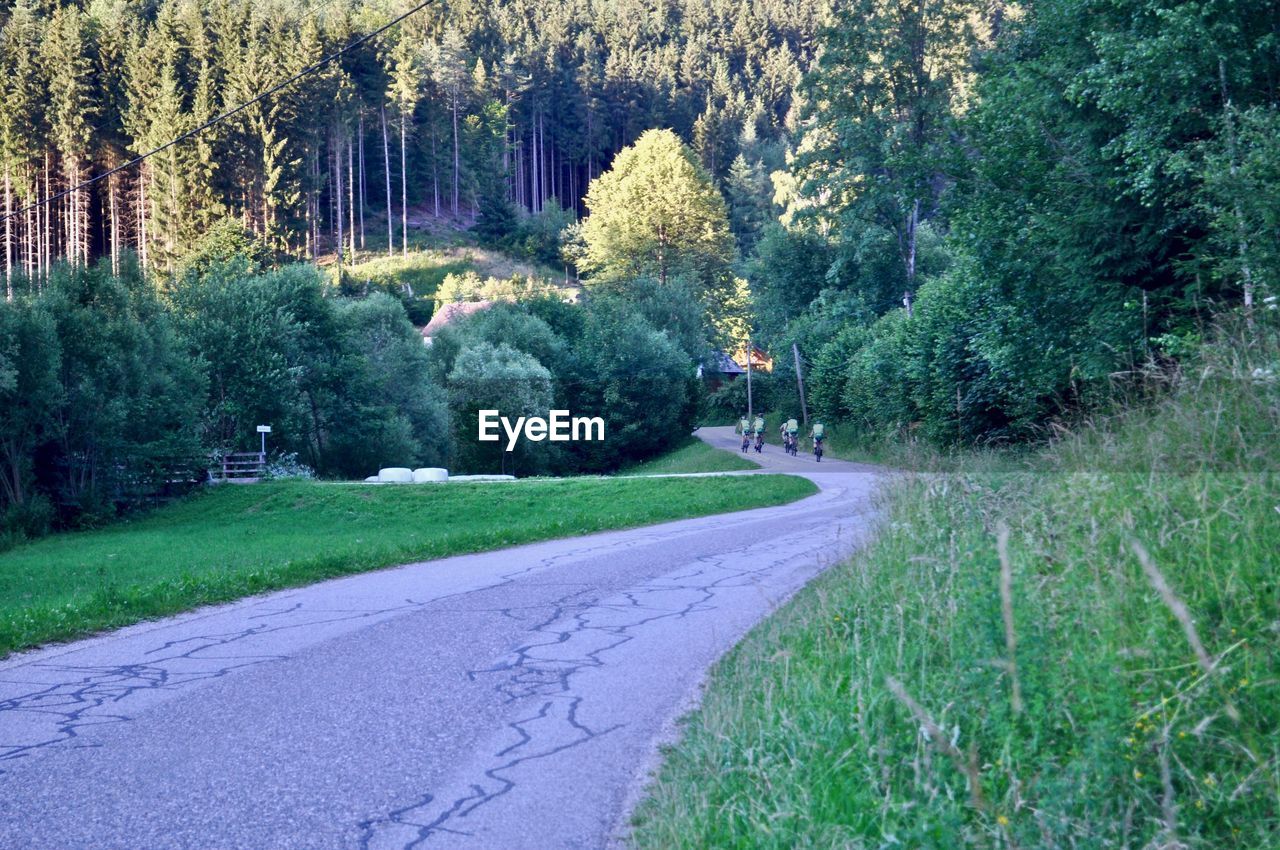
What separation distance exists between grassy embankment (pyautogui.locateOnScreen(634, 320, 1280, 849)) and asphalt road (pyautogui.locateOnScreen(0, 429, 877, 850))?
0.78 metres

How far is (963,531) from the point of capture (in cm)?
724

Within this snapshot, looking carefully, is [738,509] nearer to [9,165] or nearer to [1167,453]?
[1167,453]

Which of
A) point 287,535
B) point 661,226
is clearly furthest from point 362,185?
point 287,535

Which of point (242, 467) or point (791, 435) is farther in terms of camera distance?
point (242, 467)

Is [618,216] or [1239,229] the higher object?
[618,216]

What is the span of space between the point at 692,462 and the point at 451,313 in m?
30.1

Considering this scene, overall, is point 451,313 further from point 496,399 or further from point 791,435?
point 791,435

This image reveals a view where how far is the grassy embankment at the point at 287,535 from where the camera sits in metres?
12.7

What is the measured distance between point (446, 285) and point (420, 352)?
26.0 metres

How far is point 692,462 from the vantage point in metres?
49.9

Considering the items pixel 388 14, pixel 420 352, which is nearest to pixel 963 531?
pixel 420 352

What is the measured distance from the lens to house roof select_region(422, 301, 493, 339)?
234 feet

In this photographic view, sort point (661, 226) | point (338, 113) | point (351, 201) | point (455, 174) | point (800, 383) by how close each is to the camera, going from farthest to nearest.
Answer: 1. point (455, 174)
2. point (351, 201)
3. point (338, 113)
4. point (661, 226)
5. point (800, 383)

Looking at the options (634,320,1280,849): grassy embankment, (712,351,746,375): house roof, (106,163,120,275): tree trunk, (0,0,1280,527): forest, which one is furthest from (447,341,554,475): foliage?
(634,320,1280,849): grassy embankment
